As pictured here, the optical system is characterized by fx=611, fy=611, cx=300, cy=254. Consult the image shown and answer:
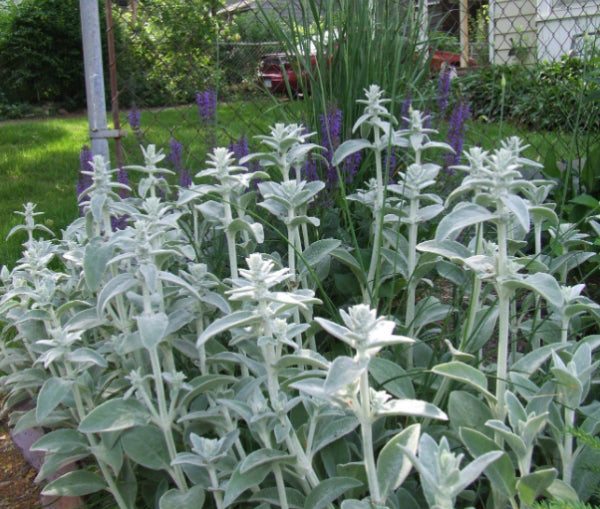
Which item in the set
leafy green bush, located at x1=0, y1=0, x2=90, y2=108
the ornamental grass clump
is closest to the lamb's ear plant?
the ornamental grass clump

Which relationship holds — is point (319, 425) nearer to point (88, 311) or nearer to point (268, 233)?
point (88, 311)

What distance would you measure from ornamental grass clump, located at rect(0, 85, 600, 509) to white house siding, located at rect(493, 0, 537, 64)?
233 cm

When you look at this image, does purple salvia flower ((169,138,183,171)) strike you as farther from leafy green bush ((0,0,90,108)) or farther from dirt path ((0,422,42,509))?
leafy green bush ((0,0,90,108))

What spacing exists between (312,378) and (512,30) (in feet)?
26.7

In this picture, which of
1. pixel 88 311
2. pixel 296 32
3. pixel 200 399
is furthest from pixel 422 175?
pixel 296 32

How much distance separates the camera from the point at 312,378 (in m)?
1.12

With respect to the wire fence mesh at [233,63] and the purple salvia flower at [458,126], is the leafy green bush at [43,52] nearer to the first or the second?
the wire fence mesh at [233,63]

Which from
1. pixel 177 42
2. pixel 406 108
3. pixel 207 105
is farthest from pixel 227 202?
pixel 177 42

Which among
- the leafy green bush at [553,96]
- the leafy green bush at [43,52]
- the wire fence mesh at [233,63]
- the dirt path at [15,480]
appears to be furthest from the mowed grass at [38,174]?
the leafy green bush at [43,52]

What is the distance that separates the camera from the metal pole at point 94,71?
2.56 metres

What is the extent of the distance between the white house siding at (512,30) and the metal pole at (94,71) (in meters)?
2.12

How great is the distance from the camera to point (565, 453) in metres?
1.20

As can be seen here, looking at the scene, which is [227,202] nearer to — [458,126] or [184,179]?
[184,179]

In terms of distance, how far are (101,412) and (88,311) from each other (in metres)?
0.33
